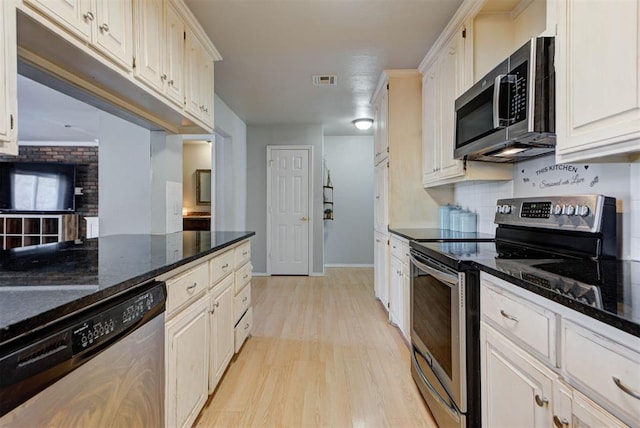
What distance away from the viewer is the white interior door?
213 inches

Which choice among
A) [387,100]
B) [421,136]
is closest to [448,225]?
[421,136]

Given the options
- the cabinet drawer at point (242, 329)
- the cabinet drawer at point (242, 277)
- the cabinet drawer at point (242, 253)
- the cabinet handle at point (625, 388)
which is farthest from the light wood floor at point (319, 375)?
the cabinet handle at point (625, 388)

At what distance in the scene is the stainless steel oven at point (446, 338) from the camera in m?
1.40

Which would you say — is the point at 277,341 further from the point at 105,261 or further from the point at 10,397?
the point at 10,397

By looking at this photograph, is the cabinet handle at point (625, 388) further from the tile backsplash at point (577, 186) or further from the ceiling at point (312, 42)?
the ceiling at point (312, 42)

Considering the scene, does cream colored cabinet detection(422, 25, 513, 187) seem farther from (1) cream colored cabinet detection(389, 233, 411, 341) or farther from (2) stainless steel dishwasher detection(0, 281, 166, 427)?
(2) stainless steel dishwasher detection(0, 281, 166, 427)

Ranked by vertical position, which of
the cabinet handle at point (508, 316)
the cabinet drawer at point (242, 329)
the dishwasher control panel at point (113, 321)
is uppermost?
the dishwasher control panel at point (113, 321)

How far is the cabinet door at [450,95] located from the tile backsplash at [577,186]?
35 centimetres

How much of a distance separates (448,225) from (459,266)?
1578mm

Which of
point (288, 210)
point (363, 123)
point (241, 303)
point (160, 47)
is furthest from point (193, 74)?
point (288, 210)

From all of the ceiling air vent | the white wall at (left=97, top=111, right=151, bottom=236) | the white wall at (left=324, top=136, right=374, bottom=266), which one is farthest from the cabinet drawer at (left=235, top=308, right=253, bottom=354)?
the white wall at (left=324, top=136, right=374, bottom=266)

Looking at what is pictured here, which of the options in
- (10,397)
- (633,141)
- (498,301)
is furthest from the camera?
(498,301)

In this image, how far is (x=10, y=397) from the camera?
65 cm

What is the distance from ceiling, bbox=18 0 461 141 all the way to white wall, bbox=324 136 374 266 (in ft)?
4.27
